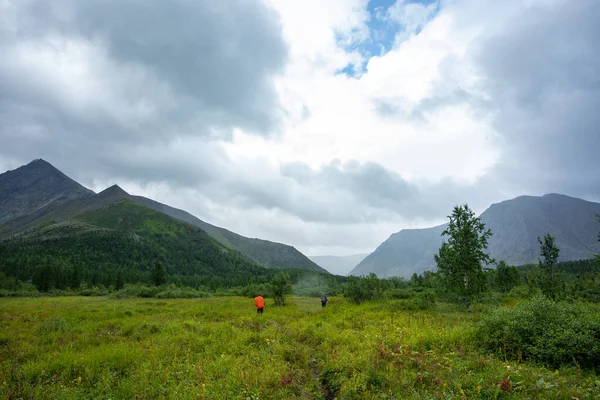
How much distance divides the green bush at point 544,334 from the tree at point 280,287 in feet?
90.6

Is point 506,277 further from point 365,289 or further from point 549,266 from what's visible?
point 365,289

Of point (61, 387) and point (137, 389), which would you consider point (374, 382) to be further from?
point (61, 387)

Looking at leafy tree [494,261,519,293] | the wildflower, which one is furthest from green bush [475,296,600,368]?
leafy tree [494,261,519,293]

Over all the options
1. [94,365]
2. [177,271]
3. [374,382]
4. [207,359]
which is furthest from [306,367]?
[177,271]

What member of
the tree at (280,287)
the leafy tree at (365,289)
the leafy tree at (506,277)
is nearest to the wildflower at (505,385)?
the leafy tree at (365,289)

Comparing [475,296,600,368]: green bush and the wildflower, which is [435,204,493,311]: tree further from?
the wildflower

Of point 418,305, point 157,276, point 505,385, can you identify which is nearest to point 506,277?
point 418,305

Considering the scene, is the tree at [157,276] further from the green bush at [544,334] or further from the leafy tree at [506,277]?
the green bush at [544,334]

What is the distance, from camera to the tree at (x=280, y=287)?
38406mm

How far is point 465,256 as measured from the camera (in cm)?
2533

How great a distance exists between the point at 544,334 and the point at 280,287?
30175 mm

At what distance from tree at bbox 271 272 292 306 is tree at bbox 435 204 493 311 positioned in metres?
19.6

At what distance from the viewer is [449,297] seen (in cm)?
2597

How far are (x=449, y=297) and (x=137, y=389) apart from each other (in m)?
24.8
